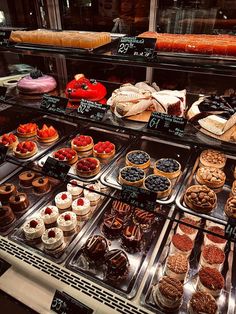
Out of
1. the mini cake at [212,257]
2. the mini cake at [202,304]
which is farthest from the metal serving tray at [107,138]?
the mini cake at [202,304]

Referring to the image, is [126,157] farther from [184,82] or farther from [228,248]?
[184,82]

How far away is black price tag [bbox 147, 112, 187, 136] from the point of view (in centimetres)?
156

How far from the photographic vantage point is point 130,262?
2088 mm

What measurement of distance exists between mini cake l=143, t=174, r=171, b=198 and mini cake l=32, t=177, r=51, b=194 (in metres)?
1.21

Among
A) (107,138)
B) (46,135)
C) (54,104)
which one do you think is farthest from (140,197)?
(46,135)

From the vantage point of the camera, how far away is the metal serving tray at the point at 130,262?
1.91 m

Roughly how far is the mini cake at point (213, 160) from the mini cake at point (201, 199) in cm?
41

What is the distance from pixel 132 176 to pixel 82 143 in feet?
2.38

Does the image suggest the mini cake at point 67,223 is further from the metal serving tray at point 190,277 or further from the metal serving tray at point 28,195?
the metal serving tray at point 190,277

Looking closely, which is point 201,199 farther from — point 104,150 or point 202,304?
point 104,150

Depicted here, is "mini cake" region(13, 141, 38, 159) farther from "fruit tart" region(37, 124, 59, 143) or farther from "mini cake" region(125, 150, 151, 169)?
"mini cake" region(125, 150, 151, 169)

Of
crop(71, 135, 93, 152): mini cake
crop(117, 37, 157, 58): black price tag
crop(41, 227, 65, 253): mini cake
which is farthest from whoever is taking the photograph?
crop(71, 135, 93, 152): mini cake

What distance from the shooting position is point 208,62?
4.78ft

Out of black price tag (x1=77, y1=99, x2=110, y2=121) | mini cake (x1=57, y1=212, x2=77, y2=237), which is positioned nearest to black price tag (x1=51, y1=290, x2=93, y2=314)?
mini cake (x1=57, y1=212, x2=77, y2=237)
